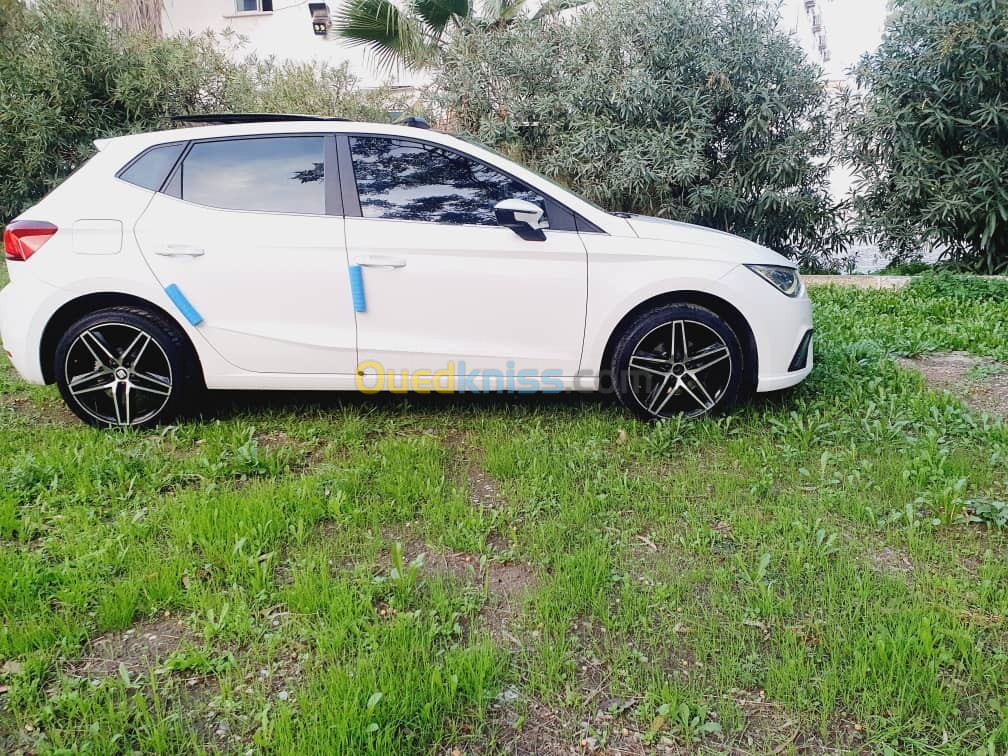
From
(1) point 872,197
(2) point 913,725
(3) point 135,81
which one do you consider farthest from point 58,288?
(1) point 872,197

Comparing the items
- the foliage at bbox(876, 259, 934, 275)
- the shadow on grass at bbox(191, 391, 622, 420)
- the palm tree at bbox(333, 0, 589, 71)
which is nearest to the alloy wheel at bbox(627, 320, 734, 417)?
the shadow on grass at bbox(191, 391, 622, 420)

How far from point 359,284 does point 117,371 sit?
1.37 m

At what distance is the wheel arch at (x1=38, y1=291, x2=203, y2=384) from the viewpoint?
A: 380cm

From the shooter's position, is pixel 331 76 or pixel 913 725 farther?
pixel 331 76

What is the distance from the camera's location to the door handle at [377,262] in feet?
12.2

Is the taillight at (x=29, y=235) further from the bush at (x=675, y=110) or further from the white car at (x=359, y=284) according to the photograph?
the bush at (x=675, y=110)

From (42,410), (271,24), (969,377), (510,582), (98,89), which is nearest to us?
(510,582)

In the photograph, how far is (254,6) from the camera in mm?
15562

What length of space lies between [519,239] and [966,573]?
238 cm

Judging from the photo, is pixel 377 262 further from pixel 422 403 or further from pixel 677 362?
pixel 677 362

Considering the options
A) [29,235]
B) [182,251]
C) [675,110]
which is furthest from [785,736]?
[675,110]

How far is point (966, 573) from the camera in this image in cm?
263

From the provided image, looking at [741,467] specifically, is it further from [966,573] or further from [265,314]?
[265,314]

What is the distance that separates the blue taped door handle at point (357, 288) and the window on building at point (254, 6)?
46.6 feet
